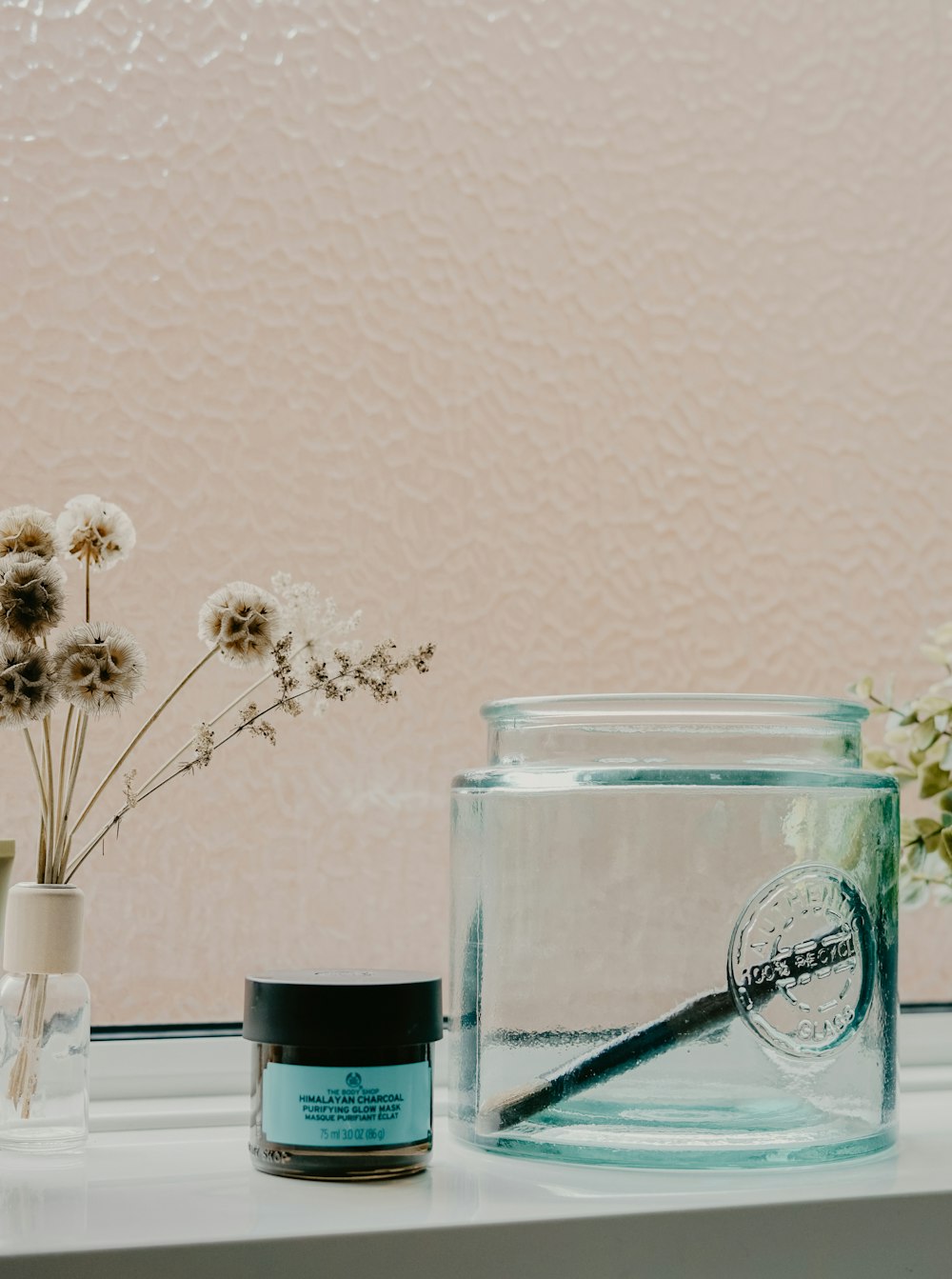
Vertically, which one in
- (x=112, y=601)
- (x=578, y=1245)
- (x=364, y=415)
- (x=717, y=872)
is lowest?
(x=578, y=1245)

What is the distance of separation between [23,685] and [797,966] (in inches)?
13.4

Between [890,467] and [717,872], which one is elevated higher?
[890,467]

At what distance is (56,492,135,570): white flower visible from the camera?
2.07ft

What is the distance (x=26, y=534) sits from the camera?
595 millimetres

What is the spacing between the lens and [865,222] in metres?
0.92

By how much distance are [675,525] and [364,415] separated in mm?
202

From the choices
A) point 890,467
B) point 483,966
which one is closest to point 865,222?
point 890,467

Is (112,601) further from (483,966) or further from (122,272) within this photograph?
(483,966)

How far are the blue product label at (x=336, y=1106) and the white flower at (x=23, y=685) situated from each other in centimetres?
17

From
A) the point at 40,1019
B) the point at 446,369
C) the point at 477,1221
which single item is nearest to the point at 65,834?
the point at 40,1019

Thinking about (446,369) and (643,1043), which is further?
(446,369)

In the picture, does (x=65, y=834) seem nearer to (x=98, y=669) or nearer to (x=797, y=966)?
(x=98, y=669)

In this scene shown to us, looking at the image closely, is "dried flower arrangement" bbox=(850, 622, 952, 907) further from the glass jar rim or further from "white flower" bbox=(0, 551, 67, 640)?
"white flower" bbox=(0, 551, 67, 640)

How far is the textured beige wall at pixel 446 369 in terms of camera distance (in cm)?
77
